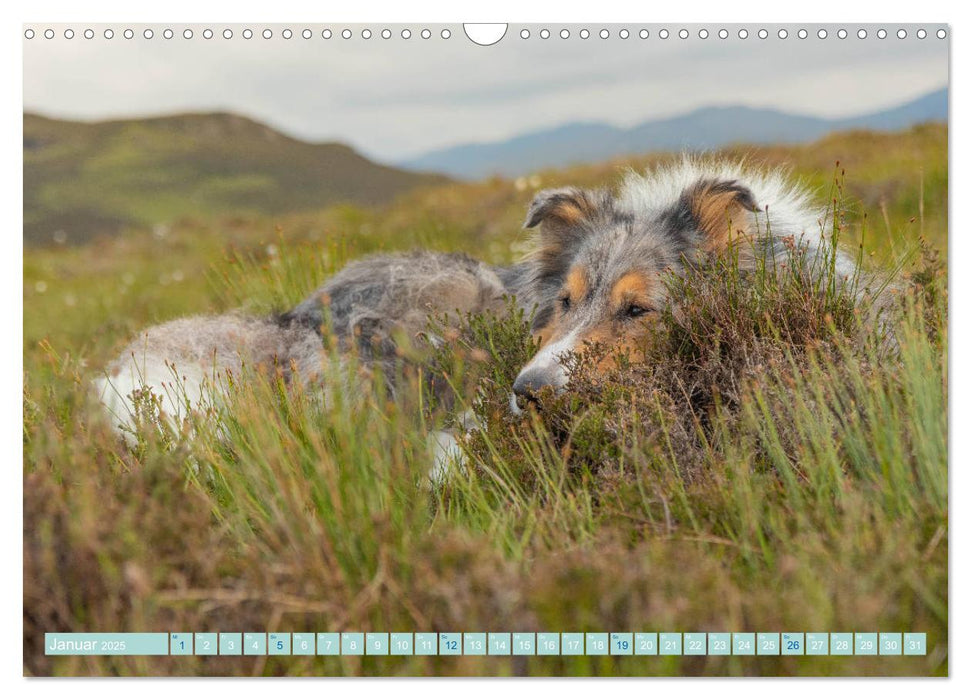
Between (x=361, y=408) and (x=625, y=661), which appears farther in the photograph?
(x=361, y=408)

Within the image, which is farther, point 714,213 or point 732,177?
point 732,177

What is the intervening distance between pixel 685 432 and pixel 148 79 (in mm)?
3036

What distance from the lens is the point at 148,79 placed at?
436cm

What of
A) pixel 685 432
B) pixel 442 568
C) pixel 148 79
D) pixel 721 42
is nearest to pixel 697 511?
pixel 685 432

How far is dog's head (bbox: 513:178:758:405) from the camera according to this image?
448 cm

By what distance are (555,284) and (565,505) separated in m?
2.21

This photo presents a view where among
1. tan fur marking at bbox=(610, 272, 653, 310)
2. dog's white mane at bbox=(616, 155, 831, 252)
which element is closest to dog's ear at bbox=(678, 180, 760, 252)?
dog's white mane at bbox=(616, 155, 831, 252)

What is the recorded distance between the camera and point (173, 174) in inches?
287

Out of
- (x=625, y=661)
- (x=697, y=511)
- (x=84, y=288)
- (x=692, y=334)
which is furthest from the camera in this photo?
(x=84, y=288)

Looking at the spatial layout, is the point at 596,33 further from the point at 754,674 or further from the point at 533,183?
the point at 533,183

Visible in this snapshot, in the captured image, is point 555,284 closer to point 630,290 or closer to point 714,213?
point 630,290

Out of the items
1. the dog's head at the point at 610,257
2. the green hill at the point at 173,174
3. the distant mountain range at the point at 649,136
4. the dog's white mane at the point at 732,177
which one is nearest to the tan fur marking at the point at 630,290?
the dog's head at the point at 610,257

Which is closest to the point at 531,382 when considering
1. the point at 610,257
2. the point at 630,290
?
the point at 630,290

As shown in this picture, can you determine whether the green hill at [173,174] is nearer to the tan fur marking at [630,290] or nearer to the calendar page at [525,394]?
the calendar page at [525,394]
